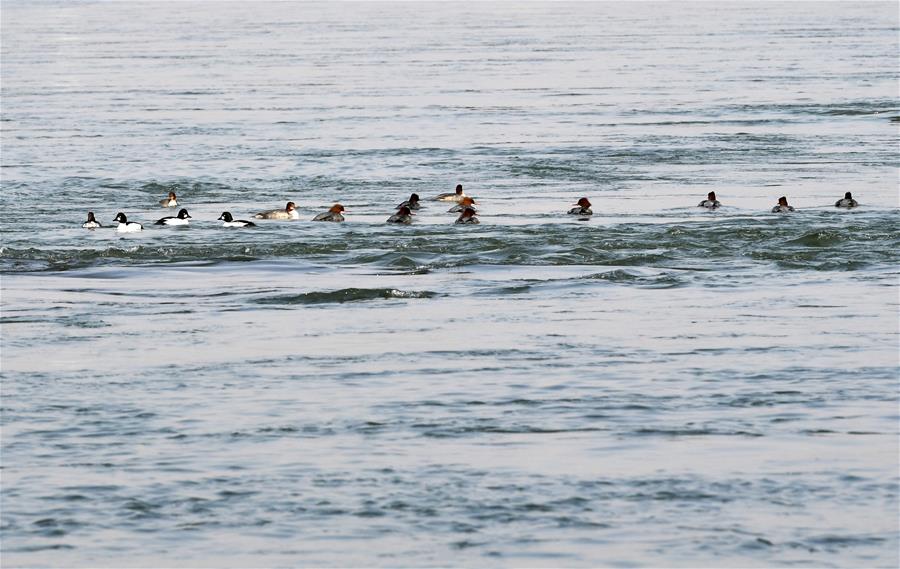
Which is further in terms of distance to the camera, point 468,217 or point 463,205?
point 463,205

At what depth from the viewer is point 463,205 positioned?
30.1 m

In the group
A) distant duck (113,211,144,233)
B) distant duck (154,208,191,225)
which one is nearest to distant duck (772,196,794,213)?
distant duck (154,208,191,225)

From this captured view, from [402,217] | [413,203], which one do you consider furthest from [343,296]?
[413,203]

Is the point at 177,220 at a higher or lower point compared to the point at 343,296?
higher

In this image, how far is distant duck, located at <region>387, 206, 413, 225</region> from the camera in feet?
93.5

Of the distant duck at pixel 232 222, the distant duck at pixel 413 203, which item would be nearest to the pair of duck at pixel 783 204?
the distant duck at pixel 413 203

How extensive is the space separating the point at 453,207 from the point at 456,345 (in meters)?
11.7

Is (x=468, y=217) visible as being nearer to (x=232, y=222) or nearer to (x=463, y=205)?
(x=463, y=205)

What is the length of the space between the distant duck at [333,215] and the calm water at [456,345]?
0.45 meters

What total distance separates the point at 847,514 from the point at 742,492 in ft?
2.72

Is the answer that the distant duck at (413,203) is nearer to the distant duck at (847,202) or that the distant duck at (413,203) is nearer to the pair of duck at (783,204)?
the pair of duck at (783,204)

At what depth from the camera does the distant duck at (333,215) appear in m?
28.6

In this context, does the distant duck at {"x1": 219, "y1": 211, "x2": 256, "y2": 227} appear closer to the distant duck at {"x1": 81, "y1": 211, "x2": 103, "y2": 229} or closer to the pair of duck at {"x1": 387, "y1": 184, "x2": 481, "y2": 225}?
the distant duck at {"x1": 81, "y1": 211, "x2": 103, "y2": 229}

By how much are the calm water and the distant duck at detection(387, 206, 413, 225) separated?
0.47 metres
